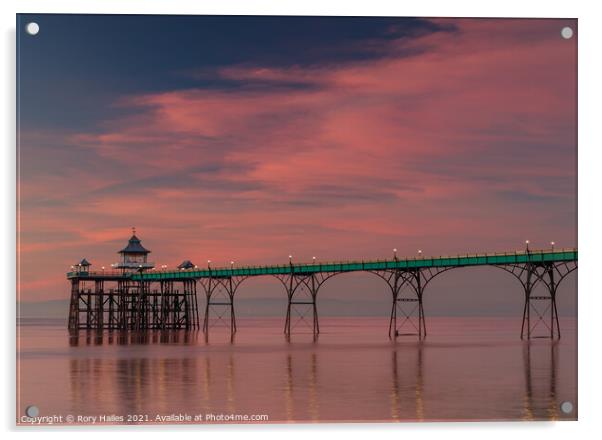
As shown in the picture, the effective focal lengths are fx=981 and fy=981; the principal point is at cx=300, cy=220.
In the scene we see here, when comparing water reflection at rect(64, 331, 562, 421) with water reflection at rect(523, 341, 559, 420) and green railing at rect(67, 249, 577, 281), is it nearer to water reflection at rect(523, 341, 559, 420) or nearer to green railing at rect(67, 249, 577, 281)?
water reflection at rect(523, 341, 559, 420)

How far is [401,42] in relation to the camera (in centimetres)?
2964

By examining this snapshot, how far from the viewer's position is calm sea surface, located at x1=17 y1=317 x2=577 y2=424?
3064 cm

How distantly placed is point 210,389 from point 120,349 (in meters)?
29.9

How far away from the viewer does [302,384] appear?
131 feet

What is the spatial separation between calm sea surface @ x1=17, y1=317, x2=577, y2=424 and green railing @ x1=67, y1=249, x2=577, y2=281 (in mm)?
5808

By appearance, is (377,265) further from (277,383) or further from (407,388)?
(407,388)

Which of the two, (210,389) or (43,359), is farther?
(43,359)

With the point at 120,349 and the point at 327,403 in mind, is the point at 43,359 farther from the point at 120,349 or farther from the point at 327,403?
the point at 327,403

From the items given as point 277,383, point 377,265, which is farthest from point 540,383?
point 377,265

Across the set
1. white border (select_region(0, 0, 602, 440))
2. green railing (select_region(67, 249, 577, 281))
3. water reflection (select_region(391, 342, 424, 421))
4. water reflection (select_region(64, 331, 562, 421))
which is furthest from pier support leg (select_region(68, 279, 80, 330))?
white border (select_region(0, 0, 602, 440))

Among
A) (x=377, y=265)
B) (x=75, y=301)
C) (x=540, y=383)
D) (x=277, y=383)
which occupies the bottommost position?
→ (x=75, y=301)

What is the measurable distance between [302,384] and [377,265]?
33640 mm

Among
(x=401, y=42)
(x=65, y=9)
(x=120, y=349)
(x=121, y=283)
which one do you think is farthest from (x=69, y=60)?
(x=121, y=283)

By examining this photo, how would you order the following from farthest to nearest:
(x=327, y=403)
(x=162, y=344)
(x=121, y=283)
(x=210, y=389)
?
(x=121, y=283) → (x=162, y=344) → (x=210, y=389) → (x=327, y=403)
